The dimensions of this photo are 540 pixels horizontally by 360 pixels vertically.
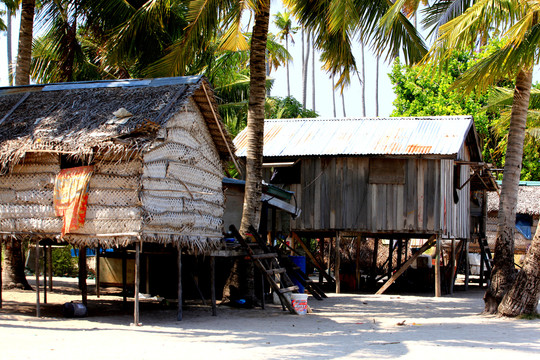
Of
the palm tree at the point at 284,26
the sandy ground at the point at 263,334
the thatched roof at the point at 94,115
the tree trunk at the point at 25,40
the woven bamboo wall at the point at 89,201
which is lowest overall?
the sandy ground at the point at 263,334

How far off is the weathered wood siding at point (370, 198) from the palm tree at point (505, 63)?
478 cm

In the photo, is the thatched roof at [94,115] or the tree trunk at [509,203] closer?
the thatched roof at [94,115]

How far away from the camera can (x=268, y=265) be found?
1383 cm

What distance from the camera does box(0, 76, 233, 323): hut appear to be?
10.8 metres

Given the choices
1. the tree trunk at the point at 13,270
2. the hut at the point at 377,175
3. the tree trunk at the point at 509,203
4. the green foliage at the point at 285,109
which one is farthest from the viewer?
the green foliage at the point at 285,109

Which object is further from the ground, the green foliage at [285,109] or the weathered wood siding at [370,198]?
the green foliage at [285,109]

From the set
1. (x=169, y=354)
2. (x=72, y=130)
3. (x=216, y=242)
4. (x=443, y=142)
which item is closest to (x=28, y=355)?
(x=169, y=354)

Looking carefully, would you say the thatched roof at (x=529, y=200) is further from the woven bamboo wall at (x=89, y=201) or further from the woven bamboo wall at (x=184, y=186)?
the woven bamboo wall at (x=89, y=201)

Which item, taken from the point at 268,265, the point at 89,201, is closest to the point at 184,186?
the point at 89,201

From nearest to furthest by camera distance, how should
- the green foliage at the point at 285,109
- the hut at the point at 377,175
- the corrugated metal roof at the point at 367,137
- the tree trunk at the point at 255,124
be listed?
1. the tree trunk at the point at 255,124
2. the corrugated metal roof at the point at 367,137
3. the hut at the point at 377,175
4. the green foliage at the point at 285,109

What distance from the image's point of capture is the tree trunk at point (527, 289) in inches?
484

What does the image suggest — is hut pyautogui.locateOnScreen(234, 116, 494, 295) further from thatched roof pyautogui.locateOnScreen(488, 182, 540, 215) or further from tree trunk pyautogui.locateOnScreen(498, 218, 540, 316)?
thatched roof pyautogui.locateOnScreen(488, 182, 540, 215)

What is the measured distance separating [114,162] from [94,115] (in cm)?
110

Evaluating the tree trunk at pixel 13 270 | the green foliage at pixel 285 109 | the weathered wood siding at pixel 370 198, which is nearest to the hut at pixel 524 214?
the green foliage at pixel 285 109
